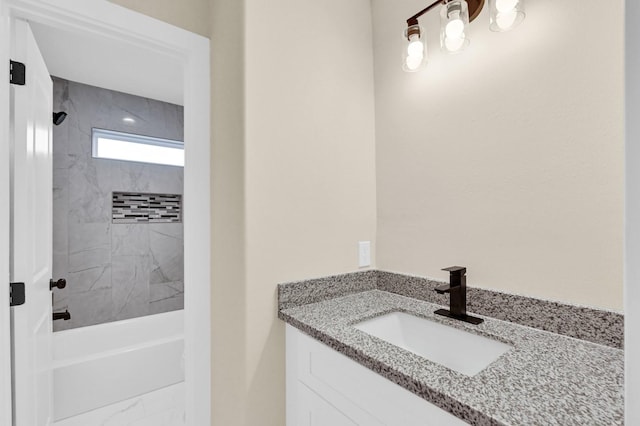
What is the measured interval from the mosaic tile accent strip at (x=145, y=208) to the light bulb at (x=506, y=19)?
10.3ft

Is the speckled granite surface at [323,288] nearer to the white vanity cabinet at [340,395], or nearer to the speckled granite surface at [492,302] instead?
the speckled granite surface at [492,302]

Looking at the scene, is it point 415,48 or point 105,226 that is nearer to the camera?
point 415,48

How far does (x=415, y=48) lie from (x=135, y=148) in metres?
2.86

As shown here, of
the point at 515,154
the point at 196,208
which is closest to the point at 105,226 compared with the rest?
the point at 196,208

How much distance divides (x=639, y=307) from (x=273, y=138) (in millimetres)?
1064

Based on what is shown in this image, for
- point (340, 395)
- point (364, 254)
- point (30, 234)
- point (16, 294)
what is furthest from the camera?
point (364, 254)

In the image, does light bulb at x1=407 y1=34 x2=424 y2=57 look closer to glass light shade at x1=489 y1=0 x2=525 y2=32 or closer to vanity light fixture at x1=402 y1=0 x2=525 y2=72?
vanity light fixture at x1=402 y1=0 x2=525 y2=72

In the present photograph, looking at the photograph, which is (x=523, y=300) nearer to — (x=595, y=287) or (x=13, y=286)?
(x=595, y=287)

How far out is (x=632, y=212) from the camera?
1.15 feet

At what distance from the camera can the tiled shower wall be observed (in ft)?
8.51

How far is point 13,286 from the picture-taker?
1.13m

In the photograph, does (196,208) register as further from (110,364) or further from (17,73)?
(110,364)

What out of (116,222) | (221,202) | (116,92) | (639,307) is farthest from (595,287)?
(116,92)

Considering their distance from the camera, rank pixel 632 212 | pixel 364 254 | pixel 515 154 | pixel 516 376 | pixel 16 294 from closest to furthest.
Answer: pixel 632 212 < pixel 516 376 < pixel 515 154 < pixel 16 294 < pixel 364 254
